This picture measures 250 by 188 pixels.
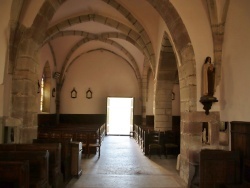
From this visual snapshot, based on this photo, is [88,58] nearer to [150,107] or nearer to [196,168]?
[150,107]

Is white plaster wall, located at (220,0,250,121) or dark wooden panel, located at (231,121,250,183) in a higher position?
white plaster wall, located at (220,0,250,121)

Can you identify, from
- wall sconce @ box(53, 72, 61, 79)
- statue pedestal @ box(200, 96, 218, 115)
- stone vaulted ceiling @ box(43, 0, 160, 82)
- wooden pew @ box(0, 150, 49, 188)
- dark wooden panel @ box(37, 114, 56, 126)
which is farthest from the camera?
wall sconce @ box(53, 72, 61, 79)

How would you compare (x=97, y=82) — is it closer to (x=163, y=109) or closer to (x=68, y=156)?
(x=163, y=109)

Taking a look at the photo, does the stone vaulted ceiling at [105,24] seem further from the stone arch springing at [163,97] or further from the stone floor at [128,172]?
the stone floor at [128,172]

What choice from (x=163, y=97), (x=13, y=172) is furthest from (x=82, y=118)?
(x=13, y=172)

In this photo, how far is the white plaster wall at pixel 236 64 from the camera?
4746 millimetres

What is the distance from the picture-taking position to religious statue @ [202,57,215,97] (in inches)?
218

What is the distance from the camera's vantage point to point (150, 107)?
635 inches

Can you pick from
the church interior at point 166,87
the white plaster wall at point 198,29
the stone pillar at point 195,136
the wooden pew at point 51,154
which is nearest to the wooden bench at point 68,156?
the church interior at point 166,87

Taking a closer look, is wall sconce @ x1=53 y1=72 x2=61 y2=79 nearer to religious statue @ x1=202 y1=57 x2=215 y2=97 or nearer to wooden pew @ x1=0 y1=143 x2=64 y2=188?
wooden pew @ x1=0 y1=143 x2=64 y2=188

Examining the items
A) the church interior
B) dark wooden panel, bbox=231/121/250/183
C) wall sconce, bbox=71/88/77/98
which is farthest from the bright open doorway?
dark wooden panel, bbox=231/121/250/183

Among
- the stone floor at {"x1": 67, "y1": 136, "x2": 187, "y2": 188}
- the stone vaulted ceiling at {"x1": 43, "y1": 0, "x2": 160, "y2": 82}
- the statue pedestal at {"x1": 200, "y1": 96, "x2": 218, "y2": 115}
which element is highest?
the stone vaulted ceiling at {"x1": 43, "y1": 0, "x2": 160, "y2": 82}

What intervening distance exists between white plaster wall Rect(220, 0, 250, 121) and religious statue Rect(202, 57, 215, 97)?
290mm

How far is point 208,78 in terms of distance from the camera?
5.57 m
